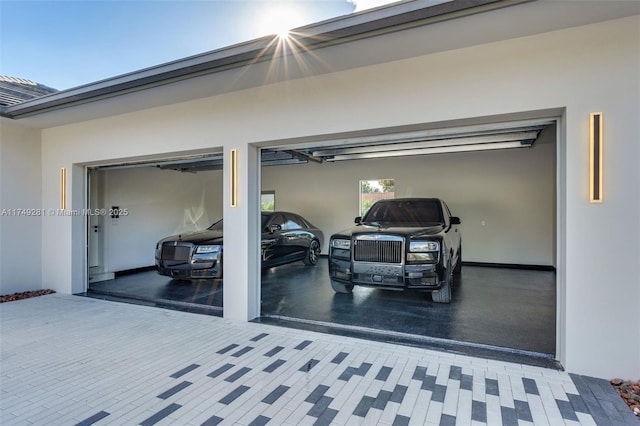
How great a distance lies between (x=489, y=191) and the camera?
792 centimetres

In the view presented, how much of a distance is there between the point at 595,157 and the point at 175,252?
5.98m

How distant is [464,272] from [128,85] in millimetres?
7151

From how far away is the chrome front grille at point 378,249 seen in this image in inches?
170

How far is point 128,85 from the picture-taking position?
3.74 m

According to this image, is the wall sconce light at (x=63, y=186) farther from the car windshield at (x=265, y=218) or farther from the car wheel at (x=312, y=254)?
the car wheel at (x=312, y=254)

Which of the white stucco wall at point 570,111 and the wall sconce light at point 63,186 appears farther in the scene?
the wall sconce light at point 63,186

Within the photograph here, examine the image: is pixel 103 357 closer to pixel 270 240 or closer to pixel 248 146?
pixel 248 146

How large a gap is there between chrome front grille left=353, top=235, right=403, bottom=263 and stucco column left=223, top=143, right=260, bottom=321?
1.44 metres

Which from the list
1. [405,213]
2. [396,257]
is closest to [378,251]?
[396,257]

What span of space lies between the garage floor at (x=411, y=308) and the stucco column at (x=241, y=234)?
388mm

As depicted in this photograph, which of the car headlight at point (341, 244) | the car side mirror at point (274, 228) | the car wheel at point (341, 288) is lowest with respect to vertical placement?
the car wheel at point (341, 288)

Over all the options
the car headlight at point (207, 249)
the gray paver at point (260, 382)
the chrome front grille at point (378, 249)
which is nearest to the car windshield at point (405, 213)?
the chrome front grille at point (378, 249)

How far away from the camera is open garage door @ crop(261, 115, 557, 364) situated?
3.73m

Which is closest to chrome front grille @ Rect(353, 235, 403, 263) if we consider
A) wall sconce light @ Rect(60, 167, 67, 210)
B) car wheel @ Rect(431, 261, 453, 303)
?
car wheel @ Rect(431, 261, 453, 303)
